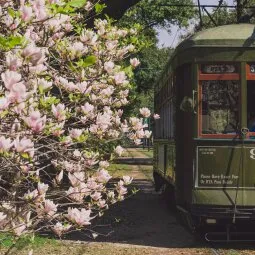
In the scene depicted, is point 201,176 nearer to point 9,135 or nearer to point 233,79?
point 233,79

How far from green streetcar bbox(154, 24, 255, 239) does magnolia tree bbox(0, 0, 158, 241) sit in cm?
297

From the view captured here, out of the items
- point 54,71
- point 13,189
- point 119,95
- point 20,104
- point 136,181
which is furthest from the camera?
point 136,181

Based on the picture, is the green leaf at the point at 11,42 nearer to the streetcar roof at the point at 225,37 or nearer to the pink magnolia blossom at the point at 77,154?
the pink magnolia blossom at the point at 77,154

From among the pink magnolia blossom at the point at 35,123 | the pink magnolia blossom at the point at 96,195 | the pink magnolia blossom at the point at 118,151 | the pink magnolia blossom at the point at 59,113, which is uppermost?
the pink magnolia blossom at the point at 59,113

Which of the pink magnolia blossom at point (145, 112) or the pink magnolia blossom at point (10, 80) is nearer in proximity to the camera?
the pink magnolia blossom at point (10, 80)

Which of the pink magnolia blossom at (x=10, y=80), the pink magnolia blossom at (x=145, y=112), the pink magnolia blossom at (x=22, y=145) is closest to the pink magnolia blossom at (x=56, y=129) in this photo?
the pink magnolia blossom at (x=22, y=145)

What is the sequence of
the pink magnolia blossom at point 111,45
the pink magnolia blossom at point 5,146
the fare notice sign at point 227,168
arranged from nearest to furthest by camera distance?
1. the pink magnolia blossom at point 5,146
2. the pink magnolia blossom at point 111,45
3. the fare notice sign at point 227,168

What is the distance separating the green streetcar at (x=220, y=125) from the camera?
8492 mm

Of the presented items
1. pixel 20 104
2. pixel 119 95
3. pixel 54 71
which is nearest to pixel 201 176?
pixel 119 95

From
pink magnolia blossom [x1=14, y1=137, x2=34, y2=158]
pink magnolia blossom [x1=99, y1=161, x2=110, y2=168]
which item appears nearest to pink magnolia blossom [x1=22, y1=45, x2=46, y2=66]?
pink magnolia blossom [x1=14, y1=137, x2=34, y2=158]

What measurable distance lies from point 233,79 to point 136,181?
47.0 ft

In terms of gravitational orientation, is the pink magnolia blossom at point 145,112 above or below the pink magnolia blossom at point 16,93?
below

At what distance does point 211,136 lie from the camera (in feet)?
28.5

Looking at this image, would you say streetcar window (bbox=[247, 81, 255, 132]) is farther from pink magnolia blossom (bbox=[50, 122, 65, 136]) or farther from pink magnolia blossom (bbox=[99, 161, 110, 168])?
pink magnolia blossom (bbox=[50, 122, 65, 136])
